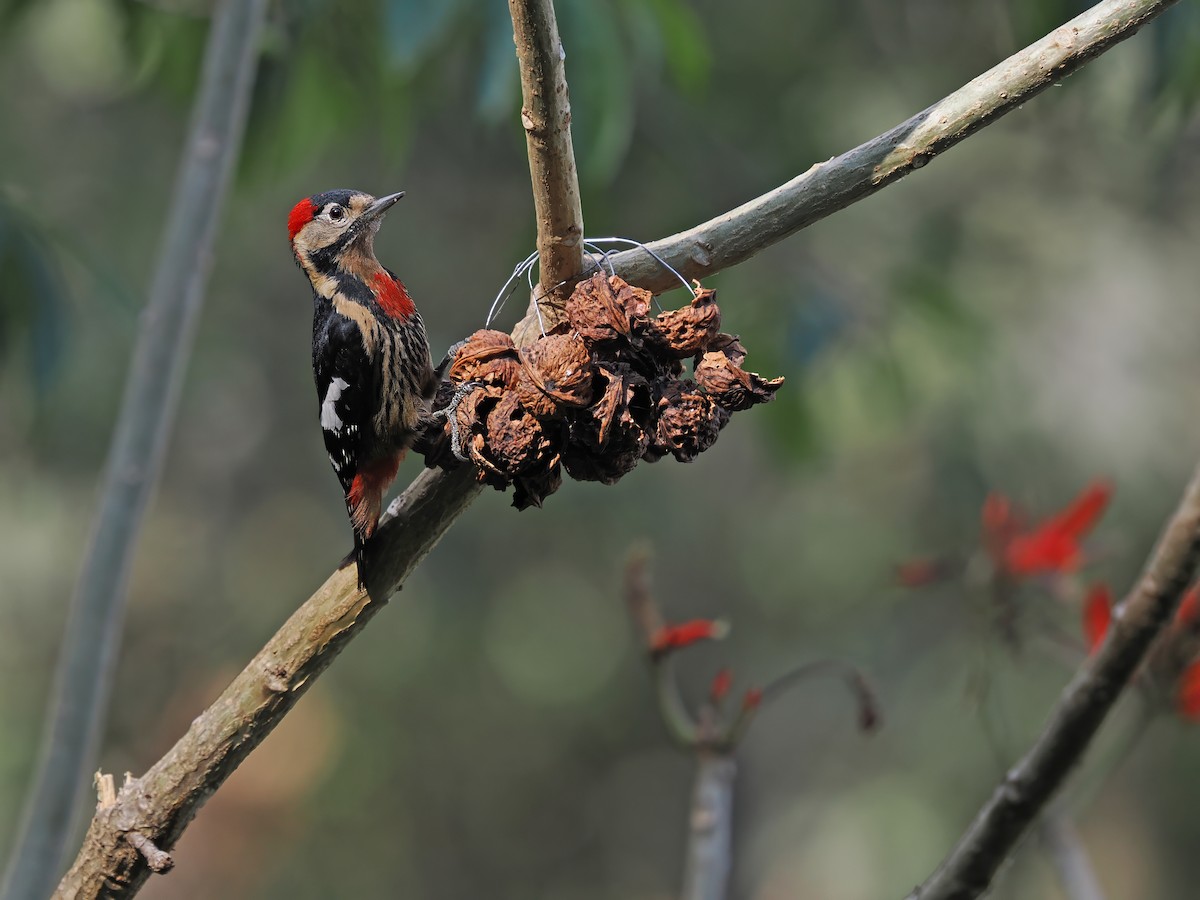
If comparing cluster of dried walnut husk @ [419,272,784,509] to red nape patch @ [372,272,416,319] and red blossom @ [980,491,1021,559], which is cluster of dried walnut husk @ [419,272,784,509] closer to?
red blossom @ [980,491,1021,559]

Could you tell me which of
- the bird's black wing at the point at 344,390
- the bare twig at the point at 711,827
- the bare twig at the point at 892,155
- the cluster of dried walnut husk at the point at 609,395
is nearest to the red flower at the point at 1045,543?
the bare twig at the point at 711,827

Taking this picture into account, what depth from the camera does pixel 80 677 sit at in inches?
104

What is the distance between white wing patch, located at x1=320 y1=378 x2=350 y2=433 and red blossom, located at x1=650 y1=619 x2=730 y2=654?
1.02 metres

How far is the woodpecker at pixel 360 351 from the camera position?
289cm

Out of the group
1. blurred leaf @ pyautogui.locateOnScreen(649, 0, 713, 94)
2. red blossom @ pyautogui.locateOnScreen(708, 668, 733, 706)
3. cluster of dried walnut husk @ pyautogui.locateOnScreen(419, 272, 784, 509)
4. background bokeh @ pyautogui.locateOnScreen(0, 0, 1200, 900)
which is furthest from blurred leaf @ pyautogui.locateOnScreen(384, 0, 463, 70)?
red blossom @ pyautogui.locateOnScreen(708, 668, 733, 706)

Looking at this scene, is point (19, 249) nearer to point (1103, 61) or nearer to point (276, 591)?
point (1103, 61)

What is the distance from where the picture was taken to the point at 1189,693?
221 centimetres

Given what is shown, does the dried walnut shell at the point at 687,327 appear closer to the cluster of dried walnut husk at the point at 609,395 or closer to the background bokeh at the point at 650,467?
the cluster of dried walnut husk at the point at 609,395

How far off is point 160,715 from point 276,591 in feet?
4.74

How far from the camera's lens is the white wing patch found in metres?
3.03

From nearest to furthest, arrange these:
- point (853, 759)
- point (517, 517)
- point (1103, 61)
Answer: point (1103, 61) < point (517, 517) < point (853, 759)

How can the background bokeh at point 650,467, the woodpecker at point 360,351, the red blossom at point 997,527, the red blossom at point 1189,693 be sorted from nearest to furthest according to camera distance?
the red blossom at point 1189,693 < the red blossom at point 997,527 < the woodpecker at point 360,351 < the background bokeh at point 650,467

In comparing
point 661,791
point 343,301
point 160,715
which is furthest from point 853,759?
point 343,301

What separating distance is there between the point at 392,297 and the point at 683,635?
1420mm
